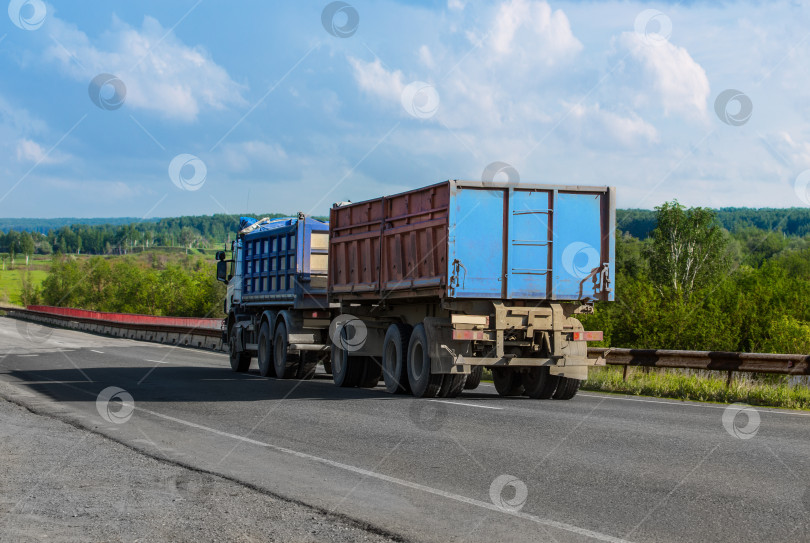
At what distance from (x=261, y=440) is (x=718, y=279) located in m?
73.2

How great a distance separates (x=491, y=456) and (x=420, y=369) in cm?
616

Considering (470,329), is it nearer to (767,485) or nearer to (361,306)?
(361,306)

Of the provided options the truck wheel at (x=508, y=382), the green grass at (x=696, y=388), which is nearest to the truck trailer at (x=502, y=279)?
the truck wheel at (x=508, y=382)

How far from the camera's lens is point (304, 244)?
19.4 metres

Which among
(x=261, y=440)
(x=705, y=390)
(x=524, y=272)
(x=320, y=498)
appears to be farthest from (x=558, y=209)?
(x=320, y=498)

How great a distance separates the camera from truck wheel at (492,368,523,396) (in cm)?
1550

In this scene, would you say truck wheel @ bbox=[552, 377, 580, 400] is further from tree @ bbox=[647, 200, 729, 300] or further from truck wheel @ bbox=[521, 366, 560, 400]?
tree @ bbox=[647, 200, 729, 300]

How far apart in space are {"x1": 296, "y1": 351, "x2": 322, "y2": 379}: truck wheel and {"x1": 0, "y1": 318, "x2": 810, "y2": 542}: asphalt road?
3466 mm
